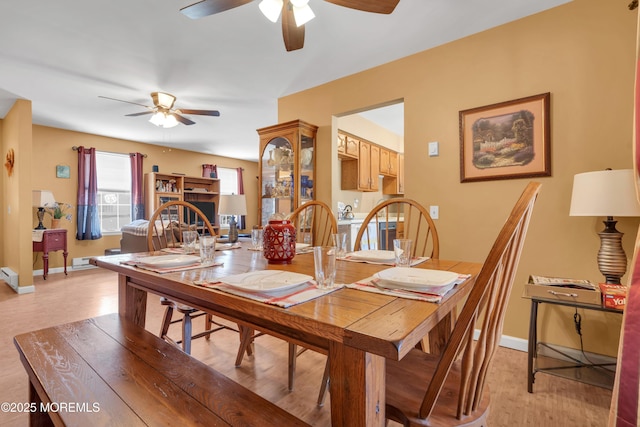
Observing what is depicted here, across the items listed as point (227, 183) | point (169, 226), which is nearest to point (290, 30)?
point (169, 226)

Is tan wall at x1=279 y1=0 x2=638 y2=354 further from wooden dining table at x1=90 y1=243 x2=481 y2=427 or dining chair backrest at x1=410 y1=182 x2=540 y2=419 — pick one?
dining chair backrest at x1=410 y1=182 x2=540 y2=419

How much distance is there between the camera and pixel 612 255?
1.73 metres

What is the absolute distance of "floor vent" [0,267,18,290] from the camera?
379 cm

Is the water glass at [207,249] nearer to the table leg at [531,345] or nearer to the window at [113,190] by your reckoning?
the table leg at [531,345]

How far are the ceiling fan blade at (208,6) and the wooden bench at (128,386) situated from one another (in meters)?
1.74

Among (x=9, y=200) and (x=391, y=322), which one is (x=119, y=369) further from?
(x=9, y=200)

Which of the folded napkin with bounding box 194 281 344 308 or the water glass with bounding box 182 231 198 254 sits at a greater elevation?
the water glass with bounding box 182 231 198 254

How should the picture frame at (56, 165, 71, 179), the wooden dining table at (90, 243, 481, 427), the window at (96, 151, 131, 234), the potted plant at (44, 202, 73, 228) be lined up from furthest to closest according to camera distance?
the window at (96, 151, 131, 234) → the picture frame at (56, 165, 71, 179) → the potted plant at (44, 202, 73, 228) → the wooden dining table at (90, 243, 481, 427)

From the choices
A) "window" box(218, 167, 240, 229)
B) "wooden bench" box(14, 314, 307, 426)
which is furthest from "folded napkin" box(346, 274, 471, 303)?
"window" box(218, 167, 240, 229)

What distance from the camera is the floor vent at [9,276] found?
12.4 feet

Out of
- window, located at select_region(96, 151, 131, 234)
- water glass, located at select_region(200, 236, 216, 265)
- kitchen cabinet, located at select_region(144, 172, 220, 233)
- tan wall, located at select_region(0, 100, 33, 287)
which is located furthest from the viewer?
kitchen cabinet, located at select_region(144, 172, 220, 233)

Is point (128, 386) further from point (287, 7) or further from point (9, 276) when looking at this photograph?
point (9, 276)

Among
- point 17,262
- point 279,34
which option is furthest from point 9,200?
point 279,34

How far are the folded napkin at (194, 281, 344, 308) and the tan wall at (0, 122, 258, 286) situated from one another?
4.30 meters
